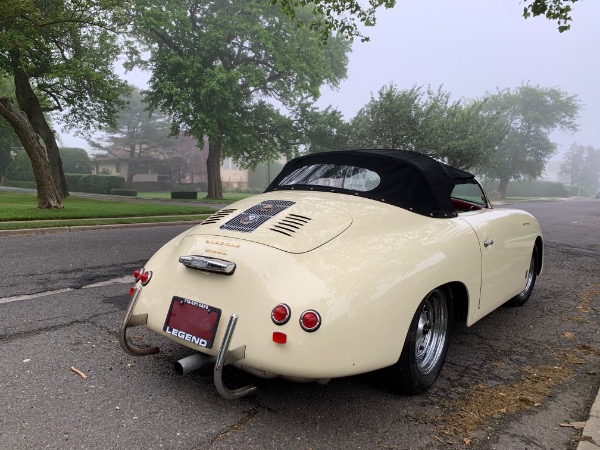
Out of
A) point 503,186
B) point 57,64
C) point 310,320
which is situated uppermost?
point 57,64

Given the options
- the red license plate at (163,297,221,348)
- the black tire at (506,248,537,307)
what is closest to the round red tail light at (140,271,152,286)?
the red license plate at (163,297,221,348)

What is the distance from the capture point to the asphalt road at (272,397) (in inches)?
91.3

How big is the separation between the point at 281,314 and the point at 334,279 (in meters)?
0.35

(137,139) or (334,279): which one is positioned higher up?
(137,139)

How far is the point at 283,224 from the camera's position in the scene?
2799 millimetres

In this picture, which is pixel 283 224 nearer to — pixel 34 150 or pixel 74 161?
pixel 34 150

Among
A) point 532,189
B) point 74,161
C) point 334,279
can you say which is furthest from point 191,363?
point 532,189

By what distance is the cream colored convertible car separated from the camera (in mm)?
2258

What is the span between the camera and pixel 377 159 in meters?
3.53

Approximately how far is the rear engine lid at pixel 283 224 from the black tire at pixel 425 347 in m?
0.77

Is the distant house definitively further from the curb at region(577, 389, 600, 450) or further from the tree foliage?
the curb at region(577, 389, 600, 450)

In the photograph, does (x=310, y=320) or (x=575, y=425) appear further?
(x=575, y=425)

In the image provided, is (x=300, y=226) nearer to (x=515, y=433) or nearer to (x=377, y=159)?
(x=377, y=159)

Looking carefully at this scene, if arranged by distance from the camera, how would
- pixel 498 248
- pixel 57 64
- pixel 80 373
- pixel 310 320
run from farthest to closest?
pixel 57 64
pixel 498 248
pixel 80 373
pixel 310 320
